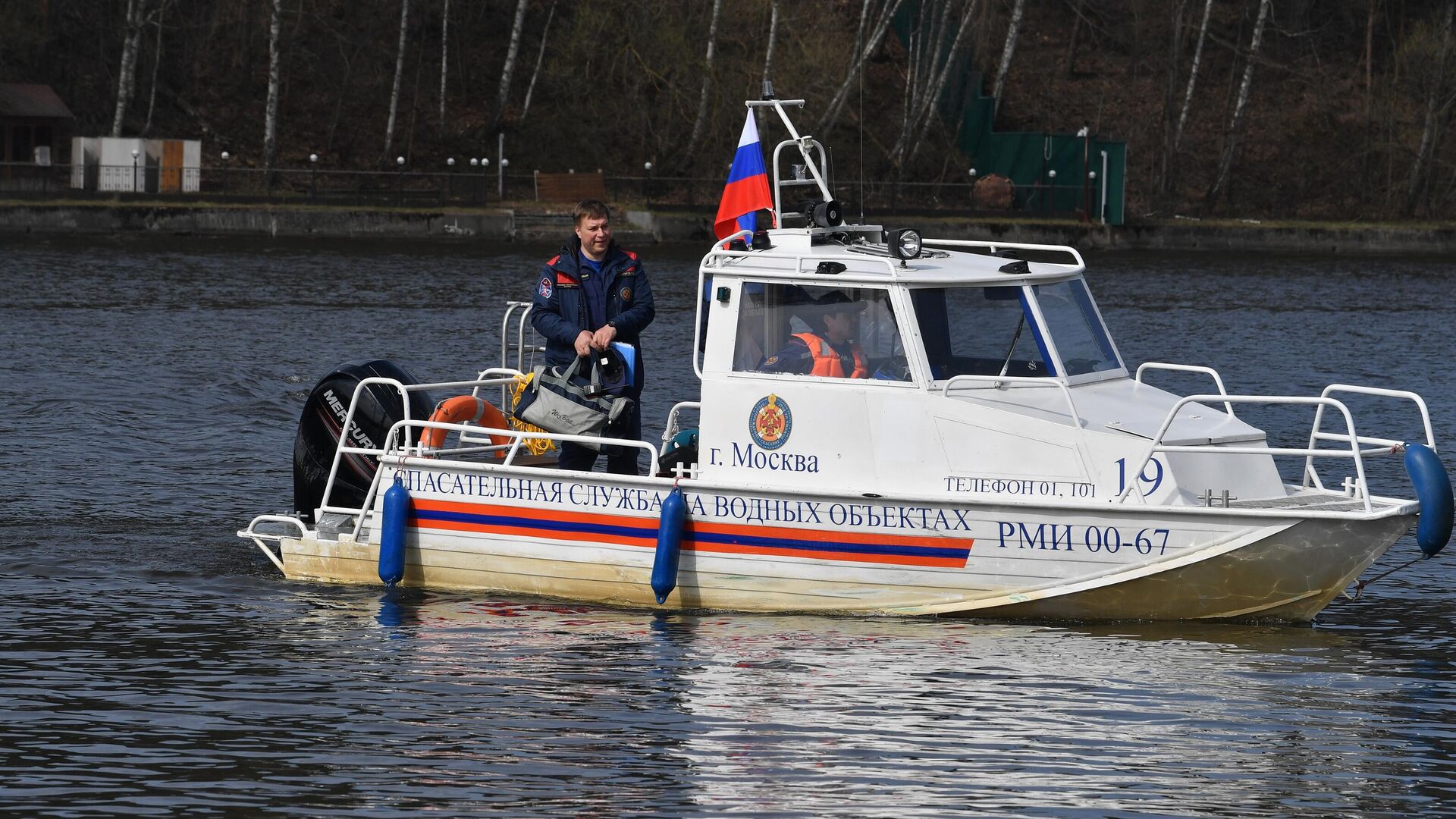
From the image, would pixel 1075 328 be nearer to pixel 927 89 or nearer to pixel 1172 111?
pixel 927 89

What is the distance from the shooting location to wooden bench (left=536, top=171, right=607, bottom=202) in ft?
163

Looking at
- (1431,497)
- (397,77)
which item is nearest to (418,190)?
(397,77)

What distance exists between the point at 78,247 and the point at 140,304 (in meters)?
11.3

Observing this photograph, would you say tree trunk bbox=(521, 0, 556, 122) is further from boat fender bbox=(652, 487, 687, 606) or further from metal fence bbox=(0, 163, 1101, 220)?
boat fender bbox=(652, 487, 687, 606)

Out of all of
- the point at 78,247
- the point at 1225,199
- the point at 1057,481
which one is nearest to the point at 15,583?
the point at 1057,481

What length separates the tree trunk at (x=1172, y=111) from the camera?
175 ft

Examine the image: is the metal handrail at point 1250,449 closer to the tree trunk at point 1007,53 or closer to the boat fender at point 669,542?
the boat fender at point 669,542

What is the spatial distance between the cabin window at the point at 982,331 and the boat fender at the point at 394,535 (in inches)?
134

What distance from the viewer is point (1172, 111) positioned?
176 feet

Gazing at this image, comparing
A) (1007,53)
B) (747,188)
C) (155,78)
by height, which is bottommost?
(747,188)

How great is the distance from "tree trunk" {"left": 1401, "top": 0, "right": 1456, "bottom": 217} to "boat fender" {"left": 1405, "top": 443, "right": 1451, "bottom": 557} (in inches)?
1815

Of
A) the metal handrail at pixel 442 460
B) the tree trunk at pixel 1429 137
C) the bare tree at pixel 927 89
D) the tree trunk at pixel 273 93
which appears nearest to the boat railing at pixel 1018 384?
the metal handrail at pixel 442 460

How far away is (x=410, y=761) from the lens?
28.1 ft

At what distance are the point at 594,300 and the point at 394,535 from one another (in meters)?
1.92
